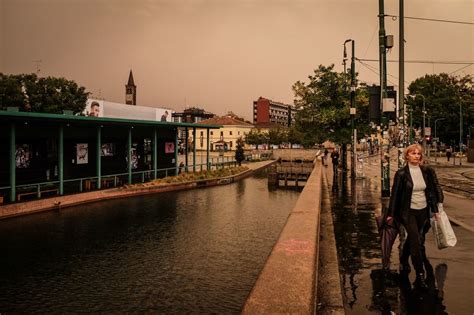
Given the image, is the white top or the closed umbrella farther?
the closed umbrella

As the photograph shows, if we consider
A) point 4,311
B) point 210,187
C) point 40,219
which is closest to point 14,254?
point 4,311

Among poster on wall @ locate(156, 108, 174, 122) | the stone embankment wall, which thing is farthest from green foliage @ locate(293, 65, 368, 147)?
poster on wall @ locate(156, 108, 174, 122)

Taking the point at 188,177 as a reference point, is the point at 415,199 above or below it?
above

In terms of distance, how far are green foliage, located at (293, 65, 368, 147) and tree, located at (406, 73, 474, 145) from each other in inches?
1651

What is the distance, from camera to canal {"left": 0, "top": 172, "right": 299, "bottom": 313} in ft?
22.1

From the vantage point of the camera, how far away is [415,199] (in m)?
5.92

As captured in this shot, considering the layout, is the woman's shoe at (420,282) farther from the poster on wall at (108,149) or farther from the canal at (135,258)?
the poster on wall at (108,149)

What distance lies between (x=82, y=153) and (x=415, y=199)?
2127 cm

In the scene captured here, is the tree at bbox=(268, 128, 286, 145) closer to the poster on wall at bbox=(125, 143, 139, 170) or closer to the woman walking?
the poster on wall at bbox=(125, 143, 139, 170)

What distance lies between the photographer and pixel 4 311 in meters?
6.37

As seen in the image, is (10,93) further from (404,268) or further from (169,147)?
(404,268)

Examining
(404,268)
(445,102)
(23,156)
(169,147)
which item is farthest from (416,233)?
(445,102)

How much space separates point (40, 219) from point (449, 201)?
48.8ft

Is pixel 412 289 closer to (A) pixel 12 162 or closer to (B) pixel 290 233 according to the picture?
(B) pixel 290 233
